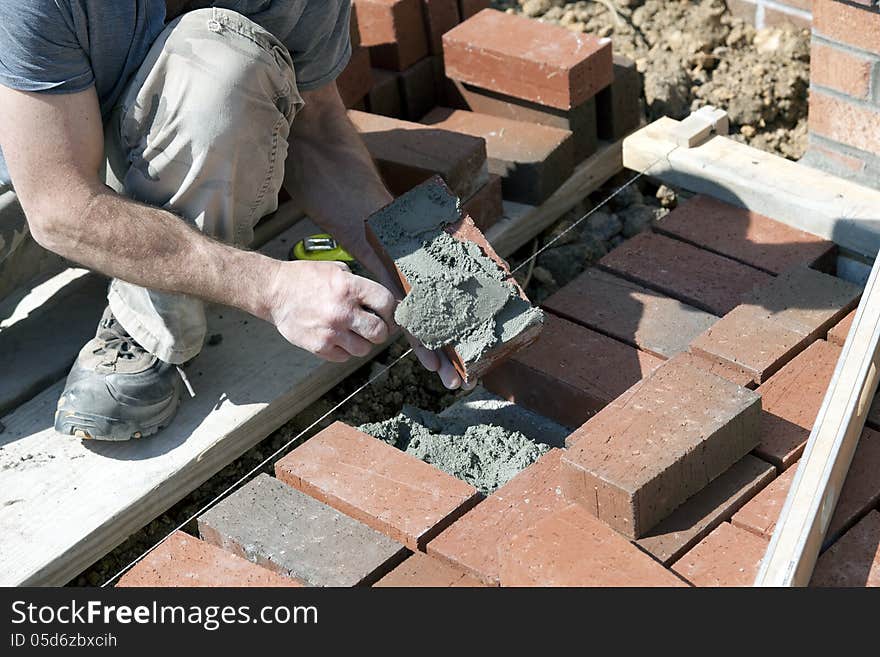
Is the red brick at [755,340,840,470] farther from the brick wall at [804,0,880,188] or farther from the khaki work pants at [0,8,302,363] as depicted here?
the khaki work pants at [0,8,302,363]

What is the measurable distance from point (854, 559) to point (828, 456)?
0.23 metres

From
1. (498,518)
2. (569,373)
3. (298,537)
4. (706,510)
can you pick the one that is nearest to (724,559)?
(706,510)

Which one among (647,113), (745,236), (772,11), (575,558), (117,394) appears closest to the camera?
(575,558)

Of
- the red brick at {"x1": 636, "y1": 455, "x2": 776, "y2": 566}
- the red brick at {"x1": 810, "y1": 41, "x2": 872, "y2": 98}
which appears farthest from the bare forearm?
the red brick at {"x1": 810, "y1": 41, "x2": 872, "y2": 98}

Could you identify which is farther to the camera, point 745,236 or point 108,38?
point 745,236

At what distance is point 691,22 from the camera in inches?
195

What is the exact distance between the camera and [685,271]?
3.75 m

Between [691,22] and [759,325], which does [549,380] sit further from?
[691,22]

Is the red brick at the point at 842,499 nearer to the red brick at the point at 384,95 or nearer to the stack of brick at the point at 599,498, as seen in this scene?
the stack of brick at the point at 599,498

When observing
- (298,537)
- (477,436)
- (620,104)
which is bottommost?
(477,436)

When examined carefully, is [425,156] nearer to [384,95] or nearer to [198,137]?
[384,95]

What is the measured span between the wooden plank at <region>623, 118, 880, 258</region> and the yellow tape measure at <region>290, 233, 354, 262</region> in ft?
3.46
